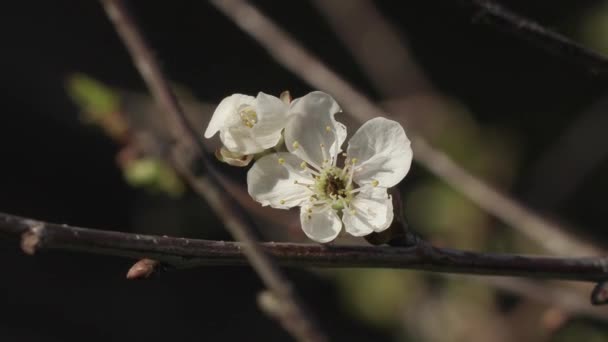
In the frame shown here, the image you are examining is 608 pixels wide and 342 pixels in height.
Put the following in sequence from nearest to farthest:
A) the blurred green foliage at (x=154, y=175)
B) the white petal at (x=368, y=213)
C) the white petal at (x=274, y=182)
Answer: the white petal at (x=368, y=213)
the white petal at (x=274, y=182)
the blurred green foliage at (x=154, y=175)

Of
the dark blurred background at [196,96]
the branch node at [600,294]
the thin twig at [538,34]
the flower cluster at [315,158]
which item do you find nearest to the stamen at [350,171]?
the flower cluster at [315,158]

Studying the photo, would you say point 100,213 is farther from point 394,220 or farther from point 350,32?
point 394,220

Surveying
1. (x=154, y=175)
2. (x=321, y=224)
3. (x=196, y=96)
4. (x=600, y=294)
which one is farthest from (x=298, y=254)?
(x=196, y=96)

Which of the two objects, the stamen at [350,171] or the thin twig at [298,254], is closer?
the thin twig at [298,254]

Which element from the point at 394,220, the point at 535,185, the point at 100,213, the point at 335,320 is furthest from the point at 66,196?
the point at 394,220

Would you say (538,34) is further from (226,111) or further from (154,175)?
(154,175)

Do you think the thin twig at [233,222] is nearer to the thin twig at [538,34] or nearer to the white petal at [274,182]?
the white petal at [274,182]
